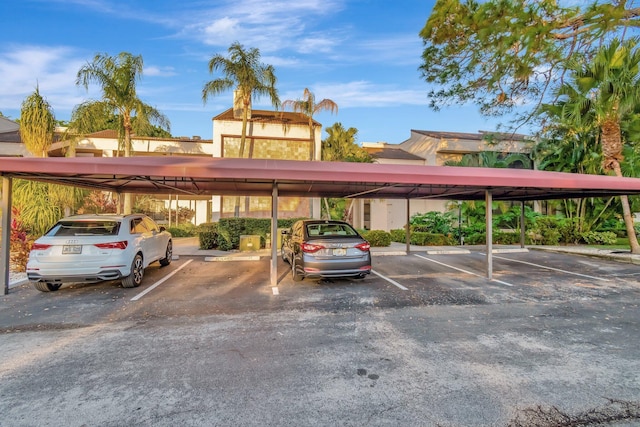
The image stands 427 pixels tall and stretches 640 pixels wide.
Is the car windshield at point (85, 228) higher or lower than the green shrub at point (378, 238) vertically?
higher

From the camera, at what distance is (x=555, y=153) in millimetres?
18188

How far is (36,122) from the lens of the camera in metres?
12.2

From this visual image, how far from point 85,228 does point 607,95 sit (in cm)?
1661

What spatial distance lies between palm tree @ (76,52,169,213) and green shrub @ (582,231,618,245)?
22.5 metres

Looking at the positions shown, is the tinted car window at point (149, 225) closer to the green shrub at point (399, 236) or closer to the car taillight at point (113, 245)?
the car taillight at point (113, 245)

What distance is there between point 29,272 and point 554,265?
1433 cm

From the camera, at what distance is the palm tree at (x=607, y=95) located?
1145 cm

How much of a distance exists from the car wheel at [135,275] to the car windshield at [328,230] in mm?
4013

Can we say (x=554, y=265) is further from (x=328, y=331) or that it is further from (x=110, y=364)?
(x=110, y=364)

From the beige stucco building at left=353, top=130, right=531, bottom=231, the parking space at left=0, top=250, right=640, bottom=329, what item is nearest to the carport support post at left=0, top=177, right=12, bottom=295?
the parking space at left=0, top=250, right=640, bottom=329

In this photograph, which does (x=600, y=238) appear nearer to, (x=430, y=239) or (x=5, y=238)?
(x=430, y=239)

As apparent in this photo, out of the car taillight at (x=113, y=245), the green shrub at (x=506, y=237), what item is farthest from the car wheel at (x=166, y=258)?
the green shrub at (x=506, y=237)

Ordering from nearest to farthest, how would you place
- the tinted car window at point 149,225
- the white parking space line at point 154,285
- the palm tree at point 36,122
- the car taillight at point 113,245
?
the car taillight at point 113,245 < the white parking space line at point 154,285 < the tinted car window at point 149,225 < the palm tree at point 36,122

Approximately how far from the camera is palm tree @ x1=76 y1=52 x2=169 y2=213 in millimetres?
13227
